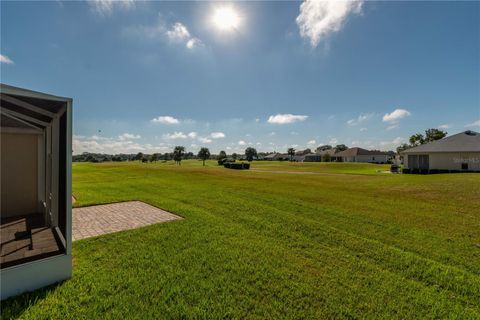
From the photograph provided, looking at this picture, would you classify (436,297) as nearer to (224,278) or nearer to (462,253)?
(462,253)

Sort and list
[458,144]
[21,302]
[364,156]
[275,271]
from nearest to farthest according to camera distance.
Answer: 1. [21,302]
2. [275,271]
3. [458,144]
4. [364,156]

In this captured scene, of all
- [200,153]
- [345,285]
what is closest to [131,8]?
[345,285]

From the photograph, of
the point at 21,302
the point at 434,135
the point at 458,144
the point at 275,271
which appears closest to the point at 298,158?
the point at 434,135

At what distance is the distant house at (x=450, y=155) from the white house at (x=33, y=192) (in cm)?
3090

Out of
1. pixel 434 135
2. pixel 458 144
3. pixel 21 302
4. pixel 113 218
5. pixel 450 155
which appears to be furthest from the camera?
pixel 434 135

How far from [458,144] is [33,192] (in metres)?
34.2

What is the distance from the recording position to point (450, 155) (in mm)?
21703

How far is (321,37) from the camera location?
1491 cm

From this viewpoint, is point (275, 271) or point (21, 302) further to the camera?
point (275, 271)

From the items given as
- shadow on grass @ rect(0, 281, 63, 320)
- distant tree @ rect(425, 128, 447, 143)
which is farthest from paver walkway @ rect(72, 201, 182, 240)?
distant tree @ rect(425, 128, 447, 143)

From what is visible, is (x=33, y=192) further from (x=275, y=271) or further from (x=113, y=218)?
(x=275, y=271)

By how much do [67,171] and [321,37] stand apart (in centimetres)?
1720

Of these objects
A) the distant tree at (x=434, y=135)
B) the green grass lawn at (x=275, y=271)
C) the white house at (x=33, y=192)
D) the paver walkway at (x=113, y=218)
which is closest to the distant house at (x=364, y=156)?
the distant tree at (x=434, y=135)

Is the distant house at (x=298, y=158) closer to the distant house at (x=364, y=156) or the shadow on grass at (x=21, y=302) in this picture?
the distant house at (x=364, y=156)
